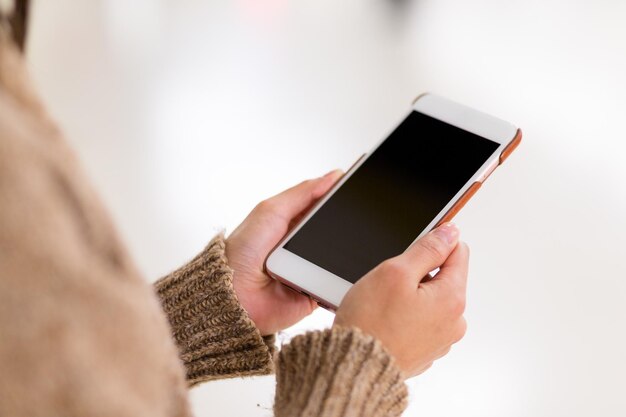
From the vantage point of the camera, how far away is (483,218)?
0.78m

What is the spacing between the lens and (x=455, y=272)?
18.9 inches

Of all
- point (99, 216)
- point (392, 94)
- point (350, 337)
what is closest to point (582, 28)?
point (392, 94)

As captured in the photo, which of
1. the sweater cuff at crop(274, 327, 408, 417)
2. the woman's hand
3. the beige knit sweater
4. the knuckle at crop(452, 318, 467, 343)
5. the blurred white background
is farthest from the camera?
the blurred white background

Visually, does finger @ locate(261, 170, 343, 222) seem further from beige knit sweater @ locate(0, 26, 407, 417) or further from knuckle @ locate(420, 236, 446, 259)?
beige knit sweater @ locate(0, 26, 407, 417)

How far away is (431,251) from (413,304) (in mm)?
56

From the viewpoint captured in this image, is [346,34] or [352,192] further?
[346,34]

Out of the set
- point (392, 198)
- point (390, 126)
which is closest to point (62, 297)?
point (392, 198)

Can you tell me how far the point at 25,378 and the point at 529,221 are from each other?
25.1 inches

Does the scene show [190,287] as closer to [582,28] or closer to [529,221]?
[529,221]

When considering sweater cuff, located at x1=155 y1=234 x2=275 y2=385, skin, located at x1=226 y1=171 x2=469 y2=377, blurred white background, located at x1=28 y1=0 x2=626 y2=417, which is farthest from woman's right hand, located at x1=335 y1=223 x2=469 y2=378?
blurred white background, located at x1=28 y1=0 x2=626 y2=417

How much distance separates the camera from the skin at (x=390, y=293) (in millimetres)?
424

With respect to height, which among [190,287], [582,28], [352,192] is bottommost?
[190,287]

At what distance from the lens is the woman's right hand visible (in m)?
0.42

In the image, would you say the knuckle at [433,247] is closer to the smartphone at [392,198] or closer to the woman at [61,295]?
the smartphone at [392,198]
